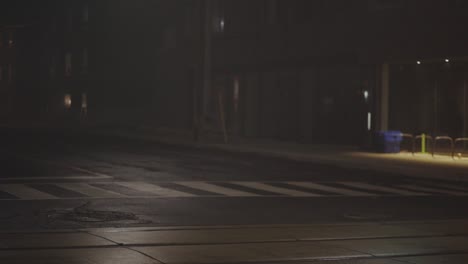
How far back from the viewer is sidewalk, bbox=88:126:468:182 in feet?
85.1

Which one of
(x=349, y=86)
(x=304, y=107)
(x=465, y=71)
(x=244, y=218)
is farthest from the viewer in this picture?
(x=304, y=107)

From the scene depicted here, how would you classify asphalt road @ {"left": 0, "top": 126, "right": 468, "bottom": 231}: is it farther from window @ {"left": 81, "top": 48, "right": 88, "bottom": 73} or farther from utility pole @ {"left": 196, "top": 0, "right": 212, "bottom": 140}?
window @ {"left": 81, "top": 48, "right": 88, "bottom": 73}

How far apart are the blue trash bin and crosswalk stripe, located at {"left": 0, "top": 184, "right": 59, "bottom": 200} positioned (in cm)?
1704

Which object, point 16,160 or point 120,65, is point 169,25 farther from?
point 16,160

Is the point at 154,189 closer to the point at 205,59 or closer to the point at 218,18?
the point at 205,59

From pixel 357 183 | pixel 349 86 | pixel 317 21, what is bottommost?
pixel 357 183

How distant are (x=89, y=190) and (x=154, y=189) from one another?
136 cm

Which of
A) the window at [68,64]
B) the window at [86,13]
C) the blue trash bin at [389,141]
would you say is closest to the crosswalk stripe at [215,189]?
the blue trash bin at [389,141]

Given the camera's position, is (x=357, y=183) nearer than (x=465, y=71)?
Yes

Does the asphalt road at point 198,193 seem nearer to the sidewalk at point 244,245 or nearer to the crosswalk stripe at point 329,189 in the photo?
the crosswalk stripe at point 329,189

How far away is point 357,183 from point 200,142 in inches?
681

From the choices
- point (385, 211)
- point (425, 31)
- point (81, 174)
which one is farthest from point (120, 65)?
point (385, 211)

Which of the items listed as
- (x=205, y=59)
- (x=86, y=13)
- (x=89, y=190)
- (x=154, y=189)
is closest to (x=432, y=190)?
(x=154, y=189)

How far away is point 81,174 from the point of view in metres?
21.9
